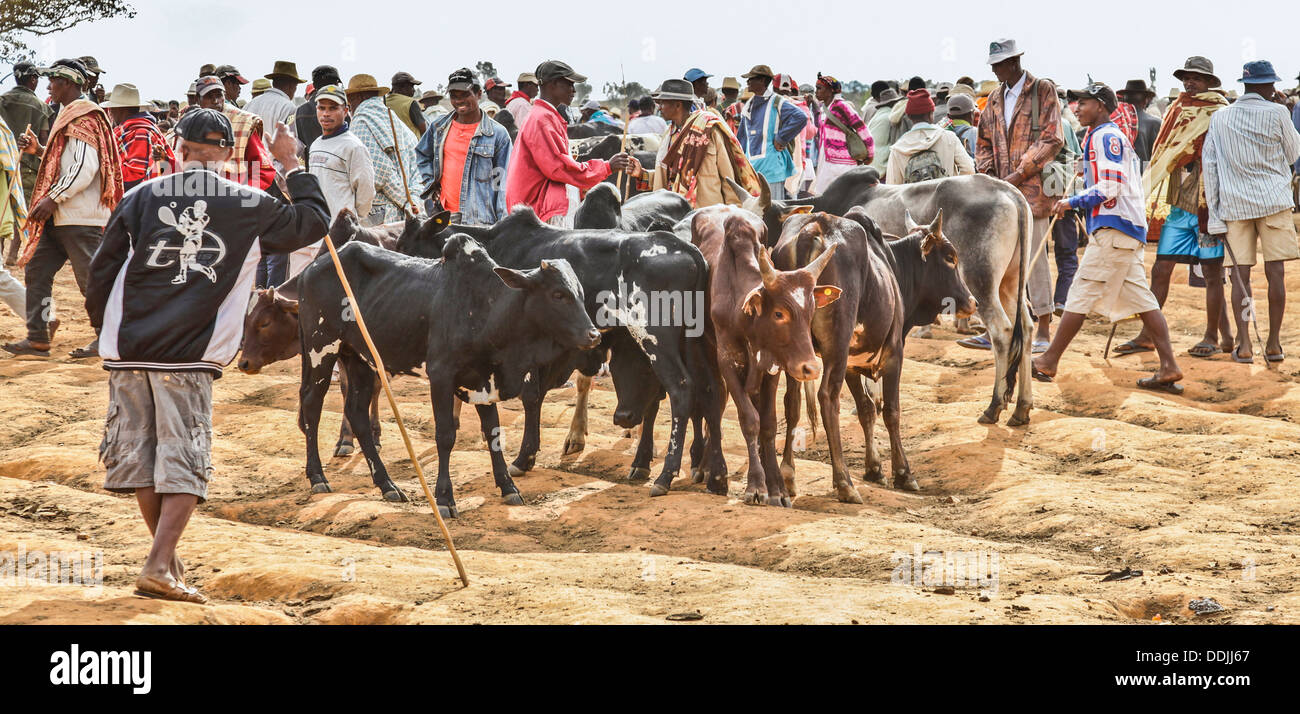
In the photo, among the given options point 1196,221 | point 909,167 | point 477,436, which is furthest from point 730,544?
point 1196,221

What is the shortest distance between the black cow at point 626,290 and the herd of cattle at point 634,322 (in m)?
0.01

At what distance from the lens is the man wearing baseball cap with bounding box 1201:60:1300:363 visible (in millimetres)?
11922

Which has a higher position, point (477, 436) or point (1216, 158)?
point (1216, 158)

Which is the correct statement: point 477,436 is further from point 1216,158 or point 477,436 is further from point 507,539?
point 1216,158

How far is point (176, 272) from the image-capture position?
5.68 m

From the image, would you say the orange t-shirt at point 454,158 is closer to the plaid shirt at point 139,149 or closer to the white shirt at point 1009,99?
the plaid shirt at point 139,149

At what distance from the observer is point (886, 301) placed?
8859 mm

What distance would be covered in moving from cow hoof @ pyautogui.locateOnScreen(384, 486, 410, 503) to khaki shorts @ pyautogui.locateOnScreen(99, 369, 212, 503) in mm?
2805

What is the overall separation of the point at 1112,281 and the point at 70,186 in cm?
888

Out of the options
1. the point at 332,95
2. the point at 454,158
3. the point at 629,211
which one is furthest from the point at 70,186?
the point at 629,211

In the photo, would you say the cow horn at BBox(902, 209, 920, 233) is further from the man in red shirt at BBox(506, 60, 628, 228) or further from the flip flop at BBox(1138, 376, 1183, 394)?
the flip flop at BBox(1138, 376, 1183, 394)

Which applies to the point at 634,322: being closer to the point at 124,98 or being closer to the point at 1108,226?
the point at 1108,226

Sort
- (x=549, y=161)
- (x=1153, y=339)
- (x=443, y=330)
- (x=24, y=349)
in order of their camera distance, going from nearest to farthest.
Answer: (x=443, y=330), (x=549, y=161), (x=1153, y=339), (x=24, y=349)
